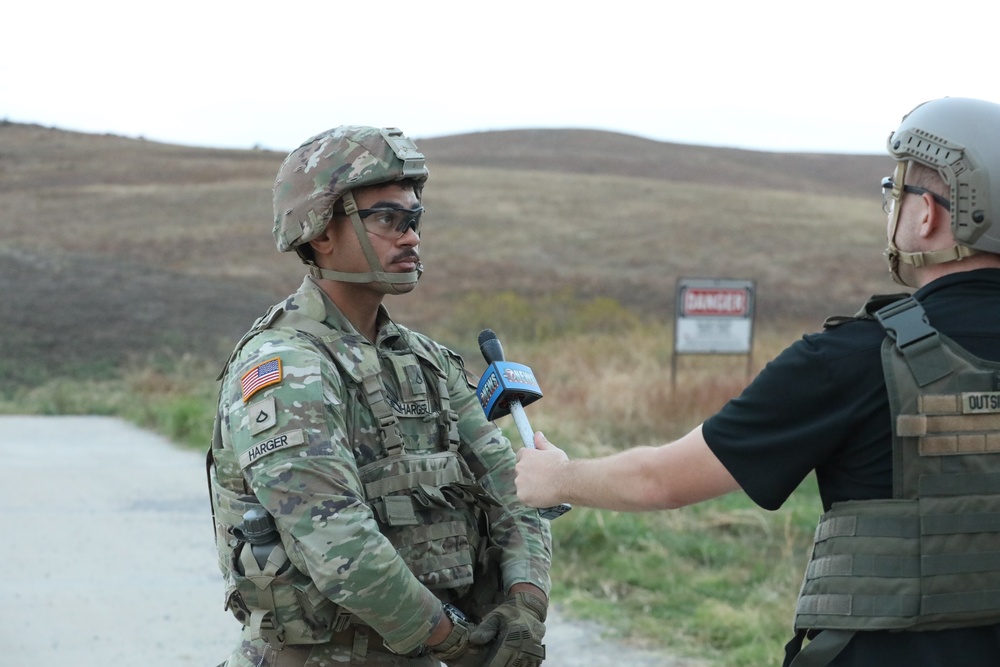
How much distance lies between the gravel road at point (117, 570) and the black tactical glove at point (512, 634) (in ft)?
9.69

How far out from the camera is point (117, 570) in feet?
25.7

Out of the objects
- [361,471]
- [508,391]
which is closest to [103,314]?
[508,391]

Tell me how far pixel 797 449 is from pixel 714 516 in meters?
6.35

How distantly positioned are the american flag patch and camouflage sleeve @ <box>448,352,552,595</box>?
2.06ft

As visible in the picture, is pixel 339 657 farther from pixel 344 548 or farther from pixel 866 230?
pixel 866 230

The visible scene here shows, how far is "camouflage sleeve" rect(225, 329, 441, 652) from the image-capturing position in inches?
111

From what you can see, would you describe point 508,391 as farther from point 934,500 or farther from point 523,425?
point 934,500

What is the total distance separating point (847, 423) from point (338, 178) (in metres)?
1.46

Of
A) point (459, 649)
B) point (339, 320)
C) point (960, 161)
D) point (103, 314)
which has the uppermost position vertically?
point (960, 161)

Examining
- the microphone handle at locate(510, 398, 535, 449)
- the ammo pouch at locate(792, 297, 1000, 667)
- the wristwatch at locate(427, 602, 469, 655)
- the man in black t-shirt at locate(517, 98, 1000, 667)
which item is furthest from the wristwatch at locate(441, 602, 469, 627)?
the ammo pouch at locate(792, 297, 1000, 667)

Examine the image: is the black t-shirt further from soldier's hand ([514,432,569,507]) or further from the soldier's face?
the soldier's face

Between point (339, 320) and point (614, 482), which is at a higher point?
point (339, 320)

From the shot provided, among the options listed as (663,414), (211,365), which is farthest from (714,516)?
(211,365)

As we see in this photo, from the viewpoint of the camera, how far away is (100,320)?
2730 cm
